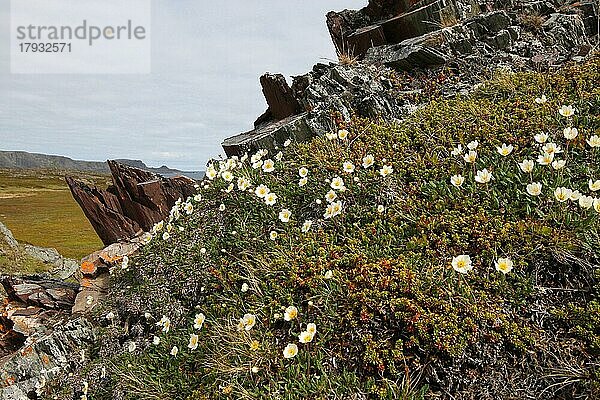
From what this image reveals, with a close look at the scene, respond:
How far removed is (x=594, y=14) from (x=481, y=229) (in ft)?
18.3

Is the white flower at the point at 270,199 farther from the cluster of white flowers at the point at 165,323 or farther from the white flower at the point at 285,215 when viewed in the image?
the cluster of white flowers at the point at 165,323

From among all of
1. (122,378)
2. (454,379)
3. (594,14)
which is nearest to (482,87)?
(594,14)

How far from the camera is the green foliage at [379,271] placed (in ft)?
9.09

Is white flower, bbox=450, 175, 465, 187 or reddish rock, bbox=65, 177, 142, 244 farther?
reddish rock, bbox=65, 177, 142, 244

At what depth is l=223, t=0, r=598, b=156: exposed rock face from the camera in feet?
19.5

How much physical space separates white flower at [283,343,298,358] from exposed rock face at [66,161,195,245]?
4.51 metres

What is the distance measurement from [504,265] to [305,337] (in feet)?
4.23

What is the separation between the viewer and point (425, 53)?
6625mm

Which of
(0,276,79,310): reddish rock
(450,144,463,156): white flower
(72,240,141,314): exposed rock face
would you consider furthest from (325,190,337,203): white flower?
(0,276,79,310): reddish rock

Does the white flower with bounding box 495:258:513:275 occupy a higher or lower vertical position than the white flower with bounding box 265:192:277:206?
lower

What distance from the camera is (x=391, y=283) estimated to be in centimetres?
302

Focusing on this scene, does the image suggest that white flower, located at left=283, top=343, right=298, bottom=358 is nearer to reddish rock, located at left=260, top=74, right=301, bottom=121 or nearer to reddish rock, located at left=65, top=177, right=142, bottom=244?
reddish rock, located at left=260, top=74, right=301, bottom=121

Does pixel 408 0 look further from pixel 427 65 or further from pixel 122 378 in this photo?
pixel 122 378

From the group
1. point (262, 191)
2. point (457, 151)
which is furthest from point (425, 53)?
point (262, 191)
